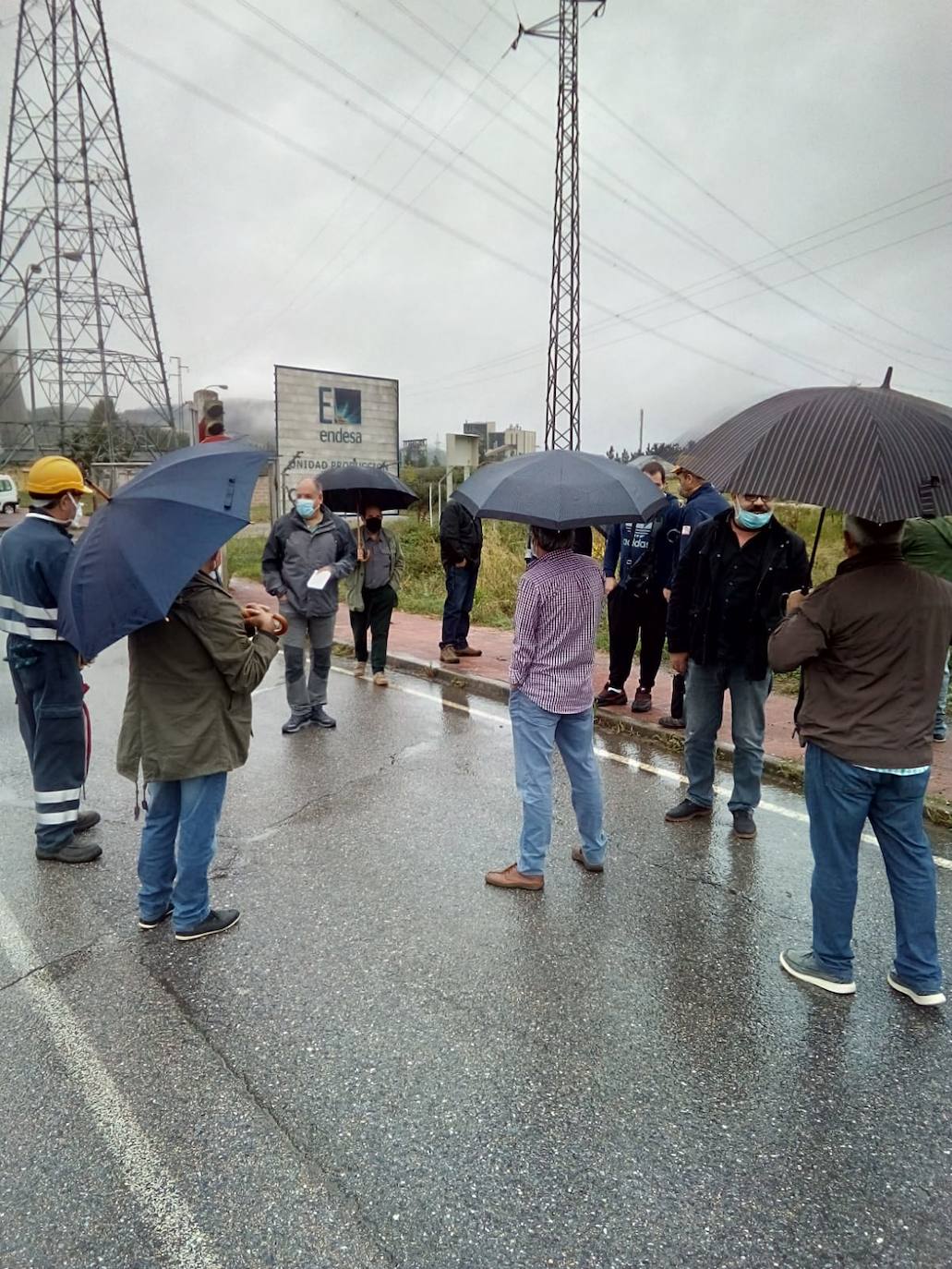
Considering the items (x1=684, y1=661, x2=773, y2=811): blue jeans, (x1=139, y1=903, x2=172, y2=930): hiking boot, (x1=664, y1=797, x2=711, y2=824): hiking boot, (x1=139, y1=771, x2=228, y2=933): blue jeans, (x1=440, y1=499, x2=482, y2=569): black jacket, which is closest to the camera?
(x1=139, y1=771, x2=228, y2=933): blue jeans

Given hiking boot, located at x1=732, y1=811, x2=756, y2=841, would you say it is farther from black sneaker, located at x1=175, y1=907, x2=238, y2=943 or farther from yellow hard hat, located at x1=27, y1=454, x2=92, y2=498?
yellow hard hat, located at x1=27, y1=454, x2=92, y2=498

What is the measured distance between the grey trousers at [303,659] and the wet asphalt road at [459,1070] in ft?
6.76

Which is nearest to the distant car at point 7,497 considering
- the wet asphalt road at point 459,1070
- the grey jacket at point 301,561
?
the grey jacket at point 301,561

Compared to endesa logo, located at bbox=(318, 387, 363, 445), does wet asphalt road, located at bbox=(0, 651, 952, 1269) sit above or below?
below

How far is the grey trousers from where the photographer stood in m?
6.13

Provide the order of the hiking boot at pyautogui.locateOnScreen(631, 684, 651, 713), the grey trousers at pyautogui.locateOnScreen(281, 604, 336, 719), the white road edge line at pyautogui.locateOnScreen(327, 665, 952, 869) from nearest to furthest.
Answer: the white road edge line at pyautogui.locateOnScreen(327, 665, 952, 869) → the grey trousers at pyautogui.locateOnScreen(281, 604, 336, 719) → the hiking boot at pyautogui.locateOnScreen(631, 684, 651, 713)

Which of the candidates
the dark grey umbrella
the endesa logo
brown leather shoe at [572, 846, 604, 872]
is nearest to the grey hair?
the dark grey umbrella

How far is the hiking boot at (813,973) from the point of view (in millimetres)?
2861

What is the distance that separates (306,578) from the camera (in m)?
6.00

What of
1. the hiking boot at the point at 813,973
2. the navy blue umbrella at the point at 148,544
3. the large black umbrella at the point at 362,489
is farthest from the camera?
the large black umbrella at the point at 362,489

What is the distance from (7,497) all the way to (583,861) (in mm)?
34925

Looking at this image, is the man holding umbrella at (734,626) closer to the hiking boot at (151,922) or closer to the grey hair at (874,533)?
the grey hair at (874,533)

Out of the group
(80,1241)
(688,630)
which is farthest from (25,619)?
(688,630)

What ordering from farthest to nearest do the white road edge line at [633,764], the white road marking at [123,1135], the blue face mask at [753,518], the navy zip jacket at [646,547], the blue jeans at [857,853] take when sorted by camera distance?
the navy zip jacket at [646,547] → the white road edge line at [633,764] → the blue face mask at [753,518] → the blue jeans at [857,853] → the white road marking at [123,1135]
